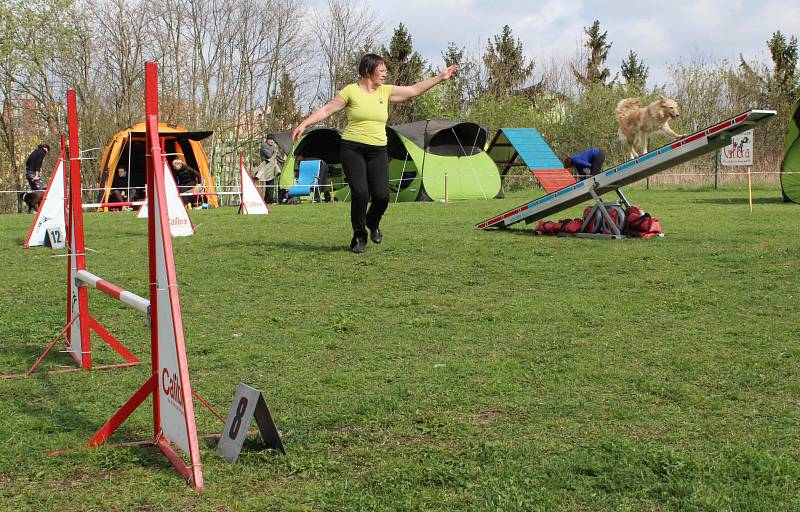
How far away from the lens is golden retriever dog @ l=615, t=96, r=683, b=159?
21.1m

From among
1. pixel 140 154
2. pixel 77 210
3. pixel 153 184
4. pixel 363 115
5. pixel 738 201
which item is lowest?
pixel 738 201

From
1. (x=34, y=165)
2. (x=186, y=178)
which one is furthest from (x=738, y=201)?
(x=34, y=165)

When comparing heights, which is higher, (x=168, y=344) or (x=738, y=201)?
(x=738, y=201)

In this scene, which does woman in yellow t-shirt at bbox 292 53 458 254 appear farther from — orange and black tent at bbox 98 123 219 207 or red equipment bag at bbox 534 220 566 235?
orange and black tent at bbox 98 123 219 207

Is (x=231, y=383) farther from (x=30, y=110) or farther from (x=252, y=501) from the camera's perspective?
(x=30, y=110)

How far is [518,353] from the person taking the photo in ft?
16.1

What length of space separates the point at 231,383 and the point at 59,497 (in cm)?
154

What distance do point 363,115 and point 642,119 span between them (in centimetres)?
1423

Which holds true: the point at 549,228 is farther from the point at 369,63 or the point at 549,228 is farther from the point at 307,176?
the point at 307,176

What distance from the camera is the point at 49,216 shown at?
11.6m

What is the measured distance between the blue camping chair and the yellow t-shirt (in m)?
15.6

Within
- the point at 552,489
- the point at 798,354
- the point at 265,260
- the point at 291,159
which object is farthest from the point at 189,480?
the point at 291,159

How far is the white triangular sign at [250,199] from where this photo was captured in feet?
58.4

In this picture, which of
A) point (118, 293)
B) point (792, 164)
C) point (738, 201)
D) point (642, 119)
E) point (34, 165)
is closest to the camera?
point (118, 293)
